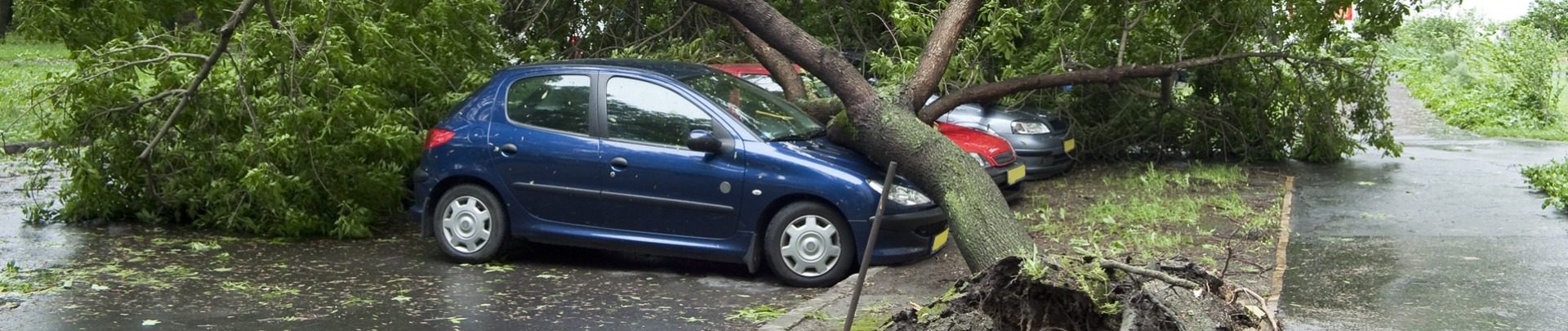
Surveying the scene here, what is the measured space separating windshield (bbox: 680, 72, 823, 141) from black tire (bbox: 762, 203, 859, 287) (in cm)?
52

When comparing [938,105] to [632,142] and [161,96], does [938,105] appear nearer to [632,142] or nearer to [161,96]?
[632,142]

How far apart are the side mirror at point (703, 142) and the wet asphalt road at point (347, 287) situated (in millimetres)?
778

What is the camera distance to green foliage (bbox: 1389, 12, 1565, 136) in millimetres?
19031

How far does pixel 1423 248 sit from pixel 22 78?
1907cm

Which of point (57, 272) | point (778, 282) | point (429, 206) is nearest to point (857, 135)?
point (778, 282)

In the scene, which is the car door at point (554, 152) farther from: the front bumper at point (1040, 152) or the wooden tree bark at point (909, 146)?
the front bumper at point (1040, 152)

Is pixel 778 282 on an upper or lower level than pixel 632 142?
lower

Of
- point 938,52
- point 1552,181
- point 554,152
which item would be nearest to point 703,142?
point 554,152

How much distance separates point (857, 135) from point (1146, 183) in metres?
5.03

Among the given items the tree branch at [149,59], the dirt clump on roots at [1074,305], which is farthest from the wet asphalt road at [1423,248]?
the tree branch at [149,59]

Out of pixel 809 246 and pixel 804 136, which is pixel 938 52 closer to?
pixel 804 136

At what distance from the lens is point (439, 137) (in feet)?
28.6

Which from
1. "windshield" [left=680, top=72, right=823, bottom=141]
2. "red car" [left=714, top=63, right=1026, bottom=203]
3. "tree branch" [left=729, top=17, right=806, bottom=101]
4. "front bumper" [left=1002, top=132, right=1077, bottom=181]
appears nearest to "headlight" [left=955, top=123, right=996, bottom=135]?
"front bumper" [left=1002, top=132, right=1077, bottom=181]

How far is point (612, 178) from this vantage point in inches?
324
